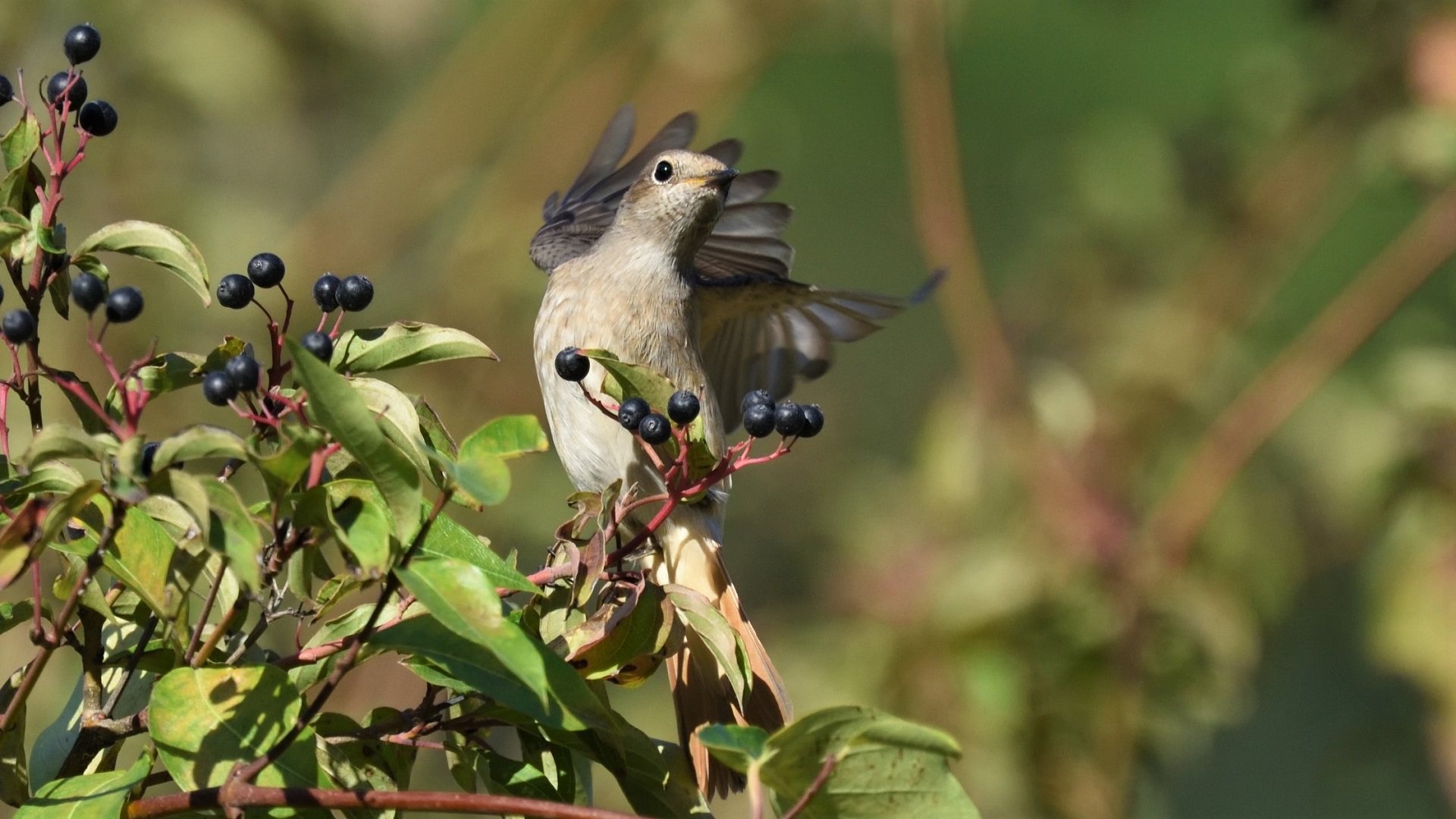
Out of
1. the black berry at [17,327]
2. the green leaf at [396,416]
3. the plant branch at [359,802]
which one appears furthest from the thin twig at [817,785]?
the black berry at [17,327]

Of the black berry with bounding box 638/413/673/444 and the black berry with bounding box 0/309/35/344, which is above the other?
the black berry with bounding box 638/413/673/444

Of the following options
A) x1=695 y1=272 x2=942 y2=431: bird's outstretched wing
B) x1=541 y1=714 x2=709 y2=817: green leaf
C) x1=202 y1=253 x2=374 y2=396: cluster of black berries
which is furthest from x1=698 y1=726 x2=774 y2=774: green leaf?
x1=695 y1=272 x2=942 y2=431: bird's outstretched wing

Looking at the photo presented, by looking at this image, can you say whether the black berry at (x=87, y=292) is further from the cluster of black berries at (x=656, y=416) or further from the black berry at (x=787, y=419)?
the black berry at (x=787, y=419)

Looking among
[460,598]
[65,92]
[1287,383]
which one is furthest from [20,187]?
[1287,383]

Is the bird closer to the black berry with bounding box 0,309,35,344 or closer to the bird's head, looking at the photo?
the bird's head

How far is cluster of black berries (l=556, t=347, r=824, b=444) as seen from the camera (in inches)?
77.7

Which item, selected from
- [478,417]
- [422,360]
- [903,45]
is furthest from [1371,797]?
[422,360]

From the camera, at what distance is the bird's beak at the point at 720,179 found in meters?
3.51

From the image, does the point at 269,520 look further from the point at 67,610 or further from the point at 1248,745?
the point at 1248,745

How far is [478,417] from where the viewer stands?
496cm

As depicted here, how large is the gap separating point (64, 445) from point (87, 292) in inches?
9.3

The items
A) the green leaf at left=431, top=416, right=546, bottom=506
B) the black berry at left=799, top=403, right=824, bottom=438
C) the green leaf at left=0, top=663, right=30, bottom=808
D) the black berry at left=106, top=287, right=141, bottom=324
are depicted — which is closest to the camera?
the green leaf at left=431, top=416, right=546, bottom=506

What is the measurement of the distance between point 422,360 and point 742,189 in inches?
91.7

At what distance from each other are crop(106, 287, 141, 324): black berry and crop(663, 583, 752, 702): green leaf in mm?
815
